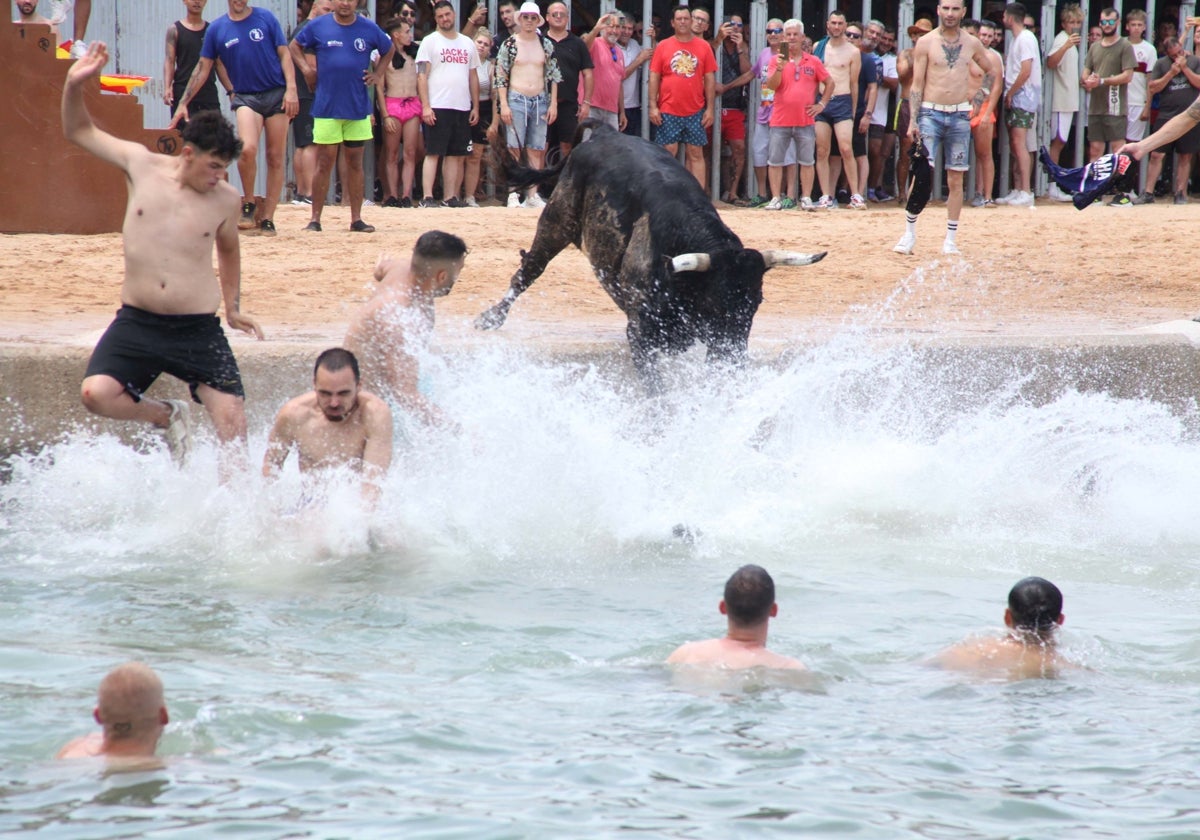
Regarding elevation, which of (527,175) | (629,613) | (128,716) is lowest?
(629,613)

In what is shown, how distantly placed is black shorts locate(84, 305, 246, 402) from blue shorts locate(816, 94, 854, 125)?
35.9ft

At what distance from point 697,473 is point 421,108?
8.77 meters

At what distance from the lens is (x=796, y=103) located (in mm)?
16312

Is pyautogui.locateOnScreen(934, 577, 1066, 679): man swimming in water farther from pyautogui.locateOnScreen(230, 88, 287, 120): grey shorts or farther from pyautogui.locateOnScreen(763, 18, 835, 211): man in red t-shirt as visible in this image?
pyautogui.locateOnScreen(763, 18, 835, 211): man in red t-shirt

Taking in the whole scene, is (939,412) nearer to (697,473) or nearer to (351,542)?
(697,473)

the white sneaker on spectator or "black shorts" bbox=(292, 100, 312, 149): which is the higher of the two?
"black shorts" bbox=(292, 100, 312, 149)

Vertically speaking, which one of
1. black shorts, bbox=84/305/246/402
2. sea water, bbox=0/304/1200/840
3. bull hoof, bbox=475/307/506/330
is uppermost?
black shorts, bbox=84/305/246/402

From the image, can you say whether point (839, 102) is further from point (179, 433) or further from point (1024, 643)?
point (1024, 643)

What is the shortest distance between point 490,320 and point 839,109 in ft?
26.9

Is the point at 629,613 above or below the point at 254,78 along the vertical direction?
below

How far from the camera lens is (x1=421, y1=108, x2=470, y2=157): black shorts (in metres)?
15.2

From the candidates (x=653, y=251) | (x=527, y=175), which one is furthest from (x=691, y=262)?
(x=527, y=175)

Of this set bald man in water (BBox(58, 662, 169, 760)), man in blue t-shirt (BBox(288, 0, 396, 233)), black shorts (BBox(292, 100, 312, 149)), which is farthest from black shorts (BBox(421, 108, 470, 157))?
bald man in water (BBox(58, 662, 169, 760))

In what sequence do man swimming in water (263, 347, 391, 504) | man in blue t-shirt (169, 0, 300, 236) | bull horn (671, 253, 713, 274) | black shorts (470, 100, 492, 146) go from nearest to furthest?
man swimming in water (263, 347, 391, 504) → bull horn (671, 253, 713, 274) → man in blue t-shirt (169, 0, 300, 236) → black shorts (470, 100, 492, 146)
